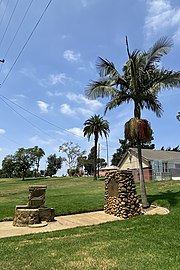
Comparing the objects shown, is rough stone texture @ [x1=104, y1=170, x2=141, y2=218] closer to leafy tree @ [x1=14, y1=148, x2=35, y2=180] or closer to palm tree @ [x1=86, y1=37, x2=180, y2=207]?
palm tree @ [x1=86, y1=37, x2=180, y2=207]

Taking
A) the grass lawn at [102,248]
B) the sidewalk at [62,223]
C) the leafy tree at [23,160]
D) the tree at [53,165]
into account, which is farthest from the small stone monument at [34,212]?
the tree at [53,165]

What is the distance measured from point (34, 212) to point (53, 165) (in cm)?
8655

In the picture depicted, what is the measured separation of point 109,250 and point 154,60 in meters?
10.3

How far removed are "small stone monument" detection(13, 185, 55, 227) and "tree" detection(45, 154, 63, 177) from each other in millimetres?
78671

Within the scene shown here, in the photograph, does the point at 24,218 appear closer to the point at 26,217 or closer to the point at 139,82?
the point at 26,217

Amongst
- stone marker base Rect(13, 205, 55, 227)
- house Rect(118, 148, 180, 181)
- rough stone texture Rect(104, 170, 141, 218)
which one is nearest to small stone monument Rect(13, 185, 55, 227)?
stone marker base Rect(13, 205, 55, 227)

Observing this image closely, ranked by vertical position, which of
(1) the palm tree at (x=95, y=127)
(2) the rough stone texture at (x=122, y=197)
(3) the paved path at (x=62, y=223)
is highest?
(1) the palm tree at (x=95, y=127)

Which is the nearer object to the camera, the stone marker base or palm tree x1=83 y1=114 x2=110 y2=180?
the stone marker base

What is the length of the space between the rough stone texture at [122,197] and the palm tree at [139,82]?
1485 millimetres

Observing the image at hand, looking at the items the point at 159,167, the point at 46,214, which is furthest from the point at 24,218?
the point at 159,167

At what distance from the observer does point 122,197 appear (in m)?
12.1

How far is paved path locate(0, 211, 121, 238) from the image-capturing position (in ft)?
30.1

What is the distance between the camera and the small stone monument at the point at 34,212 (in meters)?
10.2

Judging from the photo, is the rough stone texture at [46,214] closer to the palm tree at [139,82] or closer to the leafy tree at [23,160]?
the palm tree at [139,82]
